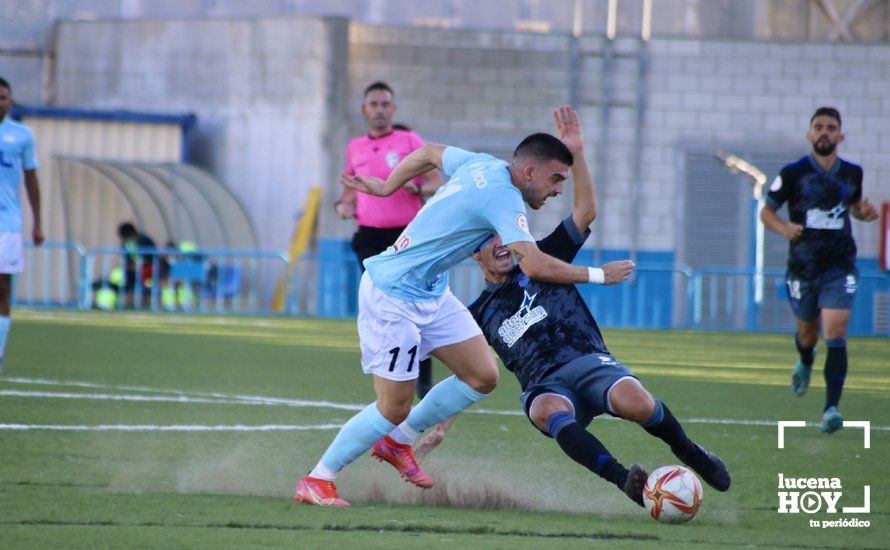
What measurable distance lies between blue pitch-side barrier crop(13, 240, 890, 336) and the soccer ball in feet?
64.3

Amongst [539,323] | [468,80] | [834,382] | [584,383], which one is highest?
[468,80]

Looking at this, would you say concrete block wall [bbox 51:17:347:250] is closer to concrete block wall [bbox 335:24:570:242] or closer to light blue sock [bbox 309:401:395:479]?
concrete block wall [bbox 335:24:570:242]

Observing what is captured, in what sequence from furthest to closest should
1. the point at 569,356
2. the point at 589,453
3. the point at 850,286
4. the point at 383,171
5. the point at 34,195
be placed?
1. the point at 34,195
2. the point at 383,171
3. the point at 850,286
4. the point at 569,356
5. the point at 589,453

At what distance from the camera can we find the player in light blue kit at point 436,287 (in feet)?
21.2

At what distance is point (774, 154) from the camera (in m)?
29.9

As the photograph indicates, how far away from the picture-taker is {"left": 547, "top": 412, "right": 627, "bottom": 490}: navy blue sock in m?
6.07

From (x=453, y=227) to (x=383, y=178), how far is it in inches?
192

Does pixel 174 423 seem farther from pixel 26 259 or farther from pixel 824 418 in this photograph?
pixel 26 259

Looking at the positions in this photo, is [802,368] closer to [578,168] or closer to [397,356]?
[578,168]

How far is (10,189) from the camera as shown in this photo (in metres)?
11.8

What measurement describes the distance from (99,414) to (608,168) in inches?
831

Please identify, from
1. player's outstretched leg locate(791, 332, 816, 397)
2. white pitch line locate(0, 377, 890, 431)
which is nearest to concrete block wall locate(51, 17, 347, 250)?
white pitch line locate(0, 377, 890, 431)

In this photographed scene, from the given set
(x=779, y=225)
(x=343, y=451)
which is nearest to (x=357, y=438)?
(x=343, y=451)

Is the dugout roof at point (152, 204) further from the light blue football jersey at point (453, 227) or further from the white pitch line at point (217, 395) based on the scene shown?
the light blue football jersey at point (453, 227)
